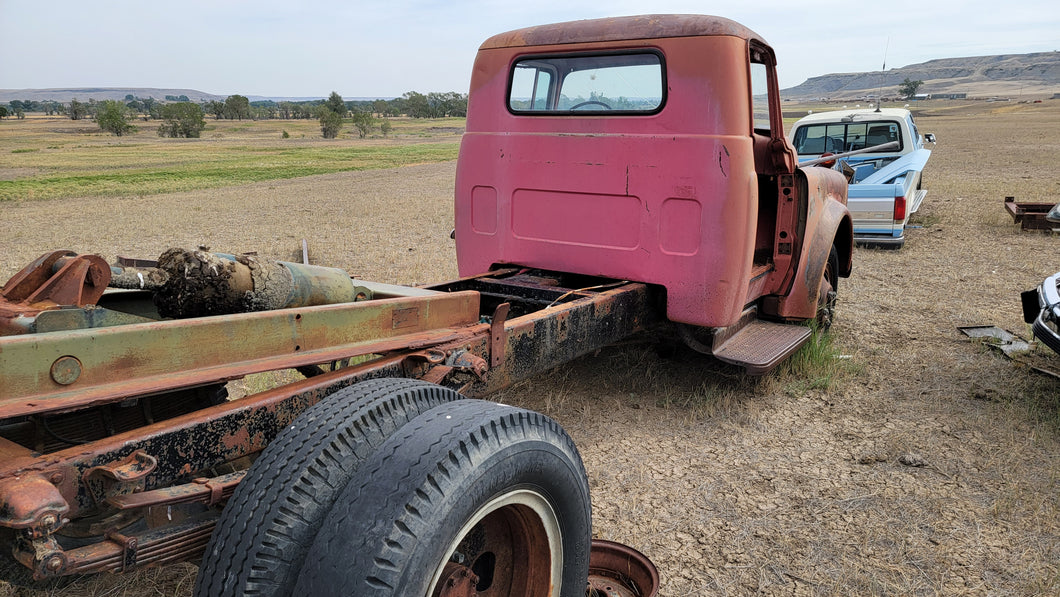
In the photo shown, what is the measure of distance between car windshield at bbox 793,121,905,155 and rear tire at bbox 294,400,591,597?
984 centimetres

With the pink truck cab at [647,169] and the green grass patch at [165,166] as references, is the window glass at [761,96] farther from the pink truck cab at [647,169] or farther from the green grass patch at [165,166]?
the green grass patch at [165,166]

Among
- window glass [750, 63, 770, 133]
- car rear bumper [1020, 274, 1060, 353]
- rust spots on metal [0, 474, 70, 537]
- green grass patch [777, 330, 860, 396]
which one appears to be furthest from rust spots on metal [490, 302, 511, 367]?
car rear bumper [1020, 274, 1060, 353]

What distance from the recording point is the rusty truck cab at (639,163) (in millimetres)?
3732

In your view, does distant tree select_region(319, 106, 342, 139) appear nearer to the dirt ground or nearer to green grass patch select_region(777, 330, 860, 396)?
the dirt ground

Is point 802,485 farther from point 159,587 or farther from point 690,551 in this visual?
point 159,587

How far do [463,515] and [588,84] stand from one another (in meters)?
3.07

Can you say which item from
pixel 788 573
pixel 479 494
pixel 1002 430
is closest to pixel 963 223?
pixel 1002 430

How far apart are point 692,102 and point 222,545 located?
3031mm

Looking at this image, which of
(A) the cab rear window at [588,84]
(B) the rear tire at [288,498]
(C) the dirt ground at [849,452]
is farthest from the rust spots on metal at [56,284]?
(A) the cab rear window at [588,84]

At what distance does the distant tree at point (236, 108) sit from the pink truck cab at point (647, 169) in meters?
103

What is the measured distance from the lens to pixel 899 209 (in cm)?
933

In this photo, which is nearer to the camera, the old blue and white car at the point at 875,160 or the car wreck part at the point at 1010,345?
the car wreck part at the point at 1010,345

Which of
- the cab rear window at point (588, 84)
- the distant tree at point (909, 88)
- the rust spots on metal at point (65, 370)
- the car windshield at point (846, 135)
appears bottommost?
the rust spots on metal at point (65, 370)

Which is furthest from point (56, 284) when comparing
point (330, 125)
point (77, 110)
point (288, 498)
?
point (77, 110)
